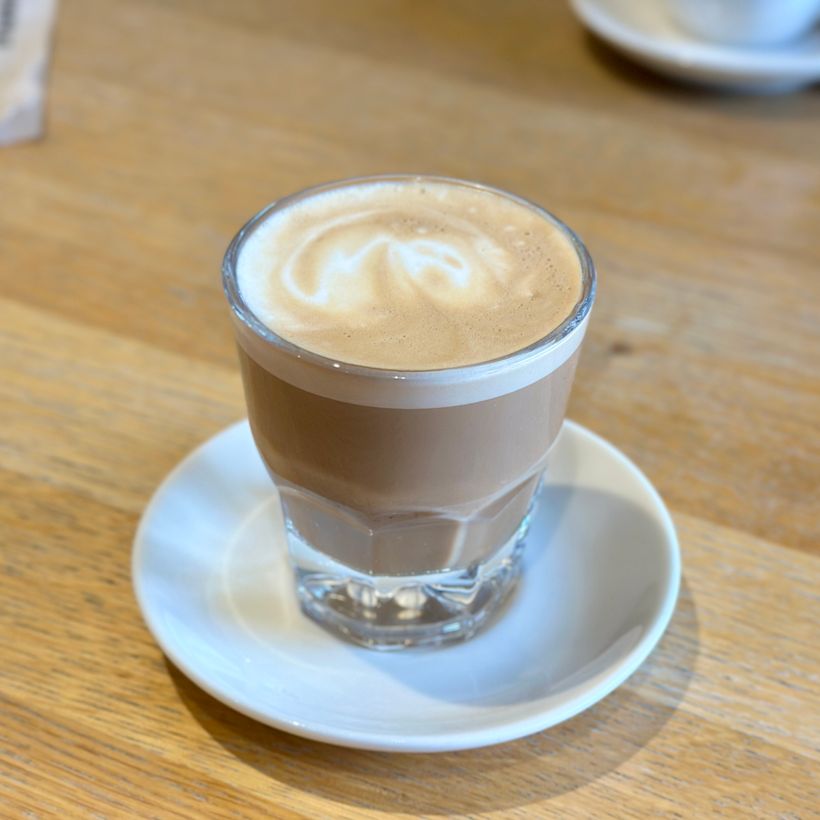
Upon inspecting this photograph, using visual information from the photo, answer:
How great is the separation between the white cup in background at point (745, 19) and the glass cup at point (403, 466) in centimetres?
69

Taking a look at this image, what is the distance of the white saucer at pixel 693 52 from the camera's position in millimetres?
1119

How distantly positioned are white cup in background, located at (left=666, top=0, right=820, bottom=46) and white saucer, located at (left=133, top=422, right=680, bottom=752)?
0.68 meters

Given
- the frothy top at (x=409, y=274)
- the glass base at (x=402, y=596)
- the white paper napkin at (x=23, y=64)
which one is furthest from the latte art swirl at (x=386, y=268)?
the white paper napkin at (x=23, y=64)

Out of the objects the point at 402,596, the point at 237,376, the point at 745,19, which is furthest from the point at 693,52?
the point at 402,596

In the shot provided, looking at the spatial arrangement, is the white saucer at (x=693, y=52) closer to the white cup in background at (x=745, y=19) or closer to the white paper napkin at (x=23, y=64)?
the white cup in background at (x=745, y=19)

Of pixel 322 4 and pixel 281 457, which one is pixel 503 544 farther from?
pixel 322 4

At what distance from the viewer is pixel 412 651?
1.84 ft

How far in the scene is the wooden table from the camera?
0.49m

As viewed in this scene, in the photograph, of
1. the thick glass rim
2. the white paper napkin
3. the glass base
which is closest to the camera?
the thick glass rim

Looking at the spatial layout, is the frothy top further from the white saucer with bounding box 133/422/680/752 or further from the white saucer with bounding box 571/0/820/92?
the white saucer with bounding box 571/0/820/92

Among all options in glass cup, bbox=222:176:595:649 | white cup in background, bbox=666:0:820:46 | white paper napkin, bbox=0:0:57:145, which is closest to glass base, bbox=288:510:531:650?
glass cup, bbox=222:176:595:649

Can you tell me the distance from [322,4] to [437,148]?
39cm

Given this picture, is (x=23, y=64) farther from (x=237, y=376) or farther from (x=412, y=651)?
(x=412, y=651)

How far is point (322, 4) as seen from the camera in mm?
1341
